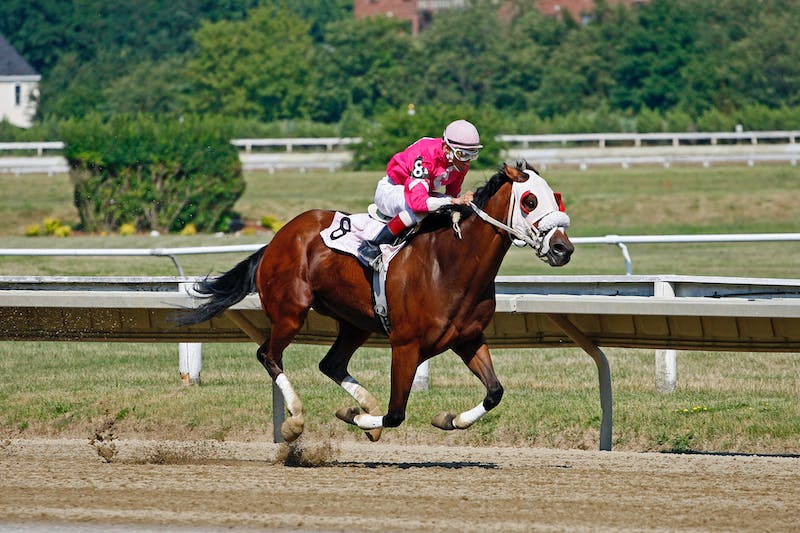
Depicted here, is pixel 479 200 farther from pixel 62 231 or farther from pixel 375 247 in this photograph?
pixel 62 231

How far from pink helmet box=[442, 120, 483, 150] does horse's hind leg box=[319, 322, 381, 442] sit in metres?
1.41

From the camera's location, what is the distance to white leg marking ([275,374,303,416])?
24.0 ft

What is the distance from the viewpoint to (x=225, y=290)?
26.2 feet

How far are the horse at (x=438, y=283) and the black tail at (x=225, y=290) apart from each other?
41 cm

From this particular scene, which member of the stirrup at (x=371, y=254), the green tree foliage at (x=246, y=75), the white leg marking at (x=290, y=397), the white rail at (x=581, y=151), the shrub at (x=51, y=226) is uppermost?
the stirrup at (x=371, y=254)

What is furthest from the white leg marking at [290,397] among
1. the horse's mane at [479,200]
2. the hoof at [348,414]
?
the horse's mane at [479,200]

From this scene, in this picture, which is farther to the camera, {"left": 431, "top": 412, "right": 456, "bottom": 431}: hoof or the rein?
{"left": 431, "top": 412, "right": 456, "bottom": 431}: hoof

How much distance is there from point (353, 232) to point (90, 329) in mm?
2159

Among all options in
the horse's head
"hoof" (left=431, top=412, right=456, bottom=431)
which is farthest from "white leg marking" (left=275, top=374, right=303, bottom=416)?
the horse's head

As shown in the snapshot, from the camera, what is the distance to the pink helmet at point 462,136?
6914 mm

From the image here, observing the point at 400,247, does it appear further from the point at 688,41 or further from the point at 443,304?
the point at 688,41

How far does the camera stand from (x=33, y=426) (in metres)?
8.60

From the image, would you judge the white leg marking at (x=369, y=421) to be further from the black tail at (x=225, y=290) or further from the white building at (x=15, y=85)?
the white building at (x=15, y=85)

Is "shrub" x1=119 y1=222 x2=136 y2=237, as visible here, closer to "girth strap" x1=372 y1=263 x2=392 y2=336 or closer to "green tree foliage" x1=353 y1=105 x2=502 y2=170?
"green tree foliage" x1=353 y1=105 x2=502 y2=170
